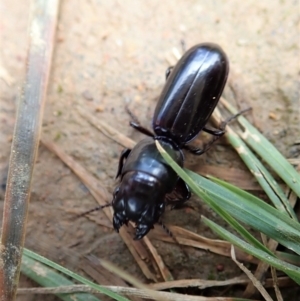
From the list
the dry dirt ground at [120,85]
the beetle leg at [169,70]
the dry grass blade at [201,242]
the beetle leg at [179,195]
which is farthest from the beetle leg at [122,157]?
the beetle leg at [169,70]

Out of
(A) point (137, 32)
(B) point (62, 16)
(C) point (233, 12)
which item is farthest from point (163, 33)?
(B) point (62, 16)

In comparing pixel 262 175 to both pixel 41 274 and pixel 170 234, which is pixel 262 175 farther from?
pixel 41 274

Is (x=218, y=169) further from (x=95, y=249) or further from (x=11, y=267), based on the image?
(x=11, y=267)

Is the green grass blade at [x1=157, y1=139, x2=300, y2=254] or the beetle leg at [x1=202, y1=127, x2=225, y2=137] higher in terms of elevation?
the beetle leg at [x1=202, y1=127, x2=225, y2=137]

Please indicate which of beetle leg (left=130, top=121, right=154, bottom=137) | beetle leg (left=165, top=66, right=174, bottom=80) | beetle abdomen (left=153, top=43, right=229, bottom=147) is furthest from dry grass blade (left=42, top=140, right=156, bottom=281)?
beetle leg (left=165, top=66, right=174, bottom=80)

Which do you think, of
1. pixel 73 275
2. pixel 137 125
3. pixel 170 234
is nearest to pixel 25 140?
pixel 137 125

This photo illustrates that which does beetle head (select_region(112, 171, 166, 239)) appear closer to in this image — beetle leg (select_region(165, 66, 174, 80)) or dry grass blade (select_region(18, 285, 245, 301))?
dry grass blade (select_region(18, 285, 245, 301))
